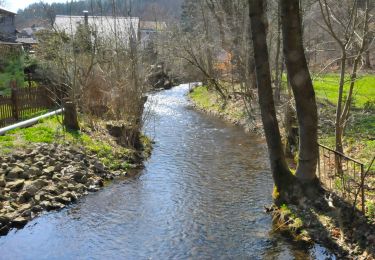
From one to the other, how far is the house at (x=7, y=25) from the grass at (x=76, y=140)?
2422 cm

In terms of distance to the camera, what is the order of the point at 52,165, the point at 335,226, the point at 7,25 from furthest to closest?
1. the point at 7,25
2. the point at 52,165
3. the point at 335,226

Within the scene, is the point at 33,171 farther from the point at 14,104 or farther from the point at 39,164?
the point at 14,104

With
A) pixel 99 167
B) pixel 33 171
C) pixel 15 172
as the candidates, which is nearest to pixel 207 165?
pixel 99 167

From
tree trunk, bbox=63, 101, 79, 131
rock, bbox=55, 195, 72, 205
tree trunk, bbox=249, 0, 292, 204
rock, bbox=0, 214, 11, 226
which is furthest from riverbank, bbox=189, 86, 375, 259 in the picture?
tree trunk, bbox=63, 101, 79, 131

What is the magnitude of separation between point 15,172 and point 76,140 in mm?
3813

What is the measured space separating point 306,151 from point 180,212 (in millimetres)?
3319

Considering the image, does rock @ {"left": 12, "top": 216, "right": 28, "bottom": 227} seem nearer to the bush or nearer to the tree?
the tree

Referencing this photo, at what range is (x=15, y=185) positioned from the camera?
1127 centimetres

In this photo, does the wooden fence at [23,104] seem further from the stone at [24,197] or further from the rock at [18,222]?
the rock at [18,222]

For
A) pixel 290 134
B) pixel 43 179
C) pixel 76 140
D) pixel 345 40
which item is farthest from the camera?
pixel 76 140

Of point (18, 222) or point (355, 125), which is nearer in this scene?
point (18, 222)

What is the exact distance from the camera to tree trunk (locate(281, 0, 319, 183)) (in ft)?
28.9

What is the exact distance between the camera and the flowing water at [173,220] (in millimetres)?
8656

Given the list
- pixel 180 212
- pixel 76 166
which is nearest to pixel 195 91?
pixel 76 166
